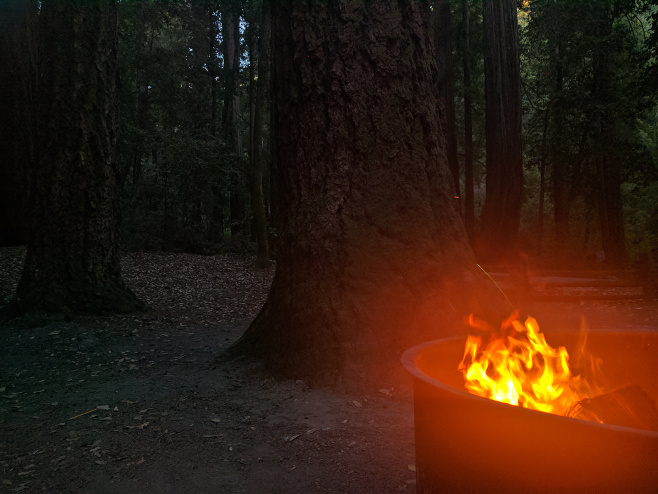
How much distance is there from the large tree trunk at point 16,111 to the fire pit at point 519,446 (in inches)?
438

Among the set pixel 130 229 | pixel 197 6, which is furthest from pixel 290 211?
pixel 197 6

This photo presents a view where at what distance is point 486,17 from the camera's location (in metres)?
10.9

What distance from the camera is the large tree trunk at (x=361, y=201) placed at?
401 centimetres

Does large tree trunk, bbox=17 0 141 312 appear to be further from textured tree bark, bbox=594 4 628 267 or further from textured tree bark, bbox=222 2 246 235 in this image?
textured tree bark, bbox=594 4 628 267

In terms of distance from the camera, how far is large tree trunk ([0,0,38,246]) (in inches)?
433

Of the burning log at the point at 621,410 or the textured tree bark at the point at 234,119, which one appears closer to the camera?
the burning log at the point at 621,410

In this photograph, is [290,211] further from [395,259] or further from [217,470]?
[217,470]

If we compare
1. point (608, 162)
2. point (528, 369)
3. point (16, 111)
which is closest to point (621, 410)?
point (528, 369)

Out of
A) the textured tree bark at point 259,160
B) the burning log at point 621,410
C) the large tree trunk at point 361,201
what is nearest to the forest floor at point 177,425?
the large tree trunk at point 361,201

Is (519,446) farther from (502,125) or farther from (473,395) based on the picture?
(502,125)

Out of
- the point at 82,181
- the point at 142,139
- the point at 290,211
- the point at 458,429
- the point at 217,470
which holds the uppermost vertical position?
the point at 142,139

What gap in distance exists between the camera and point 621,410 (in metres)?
1.92

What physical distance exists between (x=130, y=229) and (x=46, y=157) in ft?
34.3

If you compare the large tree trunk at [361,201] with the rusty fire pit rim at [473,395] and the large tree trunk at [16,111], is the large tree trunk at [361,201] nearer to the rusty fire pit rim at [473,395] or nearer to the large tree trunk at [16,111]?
the rusty fire pit rim at [473,395]
